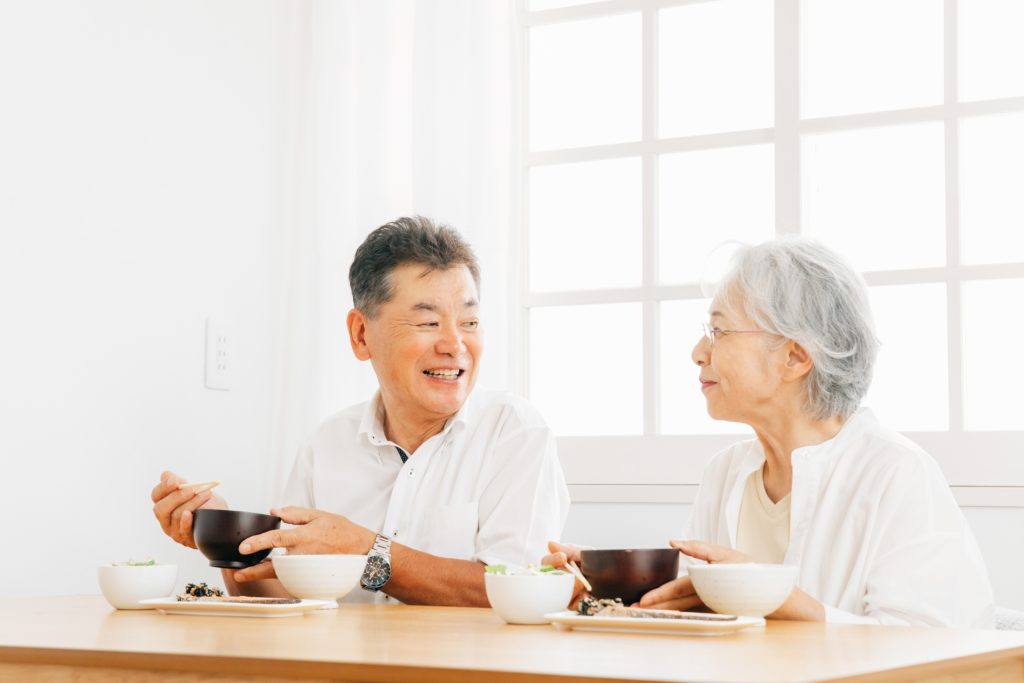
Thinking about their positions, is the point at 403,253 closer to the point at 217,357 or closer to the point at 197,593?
the point at 217,357

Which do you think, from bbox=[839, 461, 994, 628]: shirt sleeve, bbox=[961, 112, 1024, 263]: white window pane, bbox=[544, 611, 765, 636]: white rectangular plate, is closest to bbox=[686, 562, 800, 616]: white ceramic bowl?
bbox=[544, 611, 765, 636]: white rectangular plate

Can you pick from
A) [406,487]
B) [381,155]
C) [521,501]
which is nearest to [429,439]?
[406,487]

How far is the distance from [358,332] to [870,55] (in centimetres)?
134

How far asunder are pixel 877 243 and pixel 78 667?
203cm

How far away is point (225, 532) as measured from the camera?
5.92ft

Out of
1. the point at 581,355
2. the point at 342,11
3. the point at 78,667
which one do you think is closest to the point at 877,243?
the point at 581,355

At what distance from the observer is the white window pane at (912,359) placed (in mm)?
2672

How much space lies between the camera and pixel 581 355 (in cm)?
310

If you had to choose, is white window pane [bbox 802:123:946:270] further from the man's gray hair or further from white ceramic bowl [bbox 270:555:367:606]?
white ceramic bowl [bbox 270:555:367:606]

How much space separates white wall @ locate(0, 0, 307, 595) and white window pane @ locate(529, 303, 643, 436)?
0.68m

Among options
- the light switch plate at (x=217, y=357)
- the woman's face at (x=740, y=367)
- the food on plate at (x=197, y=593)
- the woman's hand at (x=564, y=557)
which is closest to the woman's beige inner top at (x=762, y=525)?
the woman's face at (x=740, y=367)

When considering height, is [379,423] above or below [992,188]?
below

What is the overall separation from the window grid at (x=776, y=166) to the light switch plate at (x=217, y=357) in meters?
0.69

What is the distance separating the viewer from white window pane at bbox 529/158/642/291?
307cm
